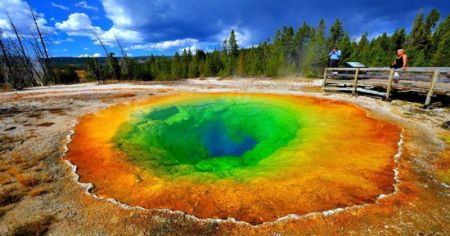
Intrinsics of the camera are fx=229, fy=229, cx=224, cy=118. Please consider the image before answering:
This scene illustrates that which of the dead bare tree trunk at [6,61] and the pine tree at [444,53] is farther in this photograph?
the pine tree at [444,53]

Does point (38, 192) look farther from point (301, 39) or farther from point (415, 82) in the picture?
point (301, 39)

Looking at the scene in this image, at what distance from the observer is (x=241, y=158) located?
23.9ft

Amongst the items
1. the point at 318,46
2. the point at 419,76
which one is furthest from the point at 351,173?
the point at 318,46

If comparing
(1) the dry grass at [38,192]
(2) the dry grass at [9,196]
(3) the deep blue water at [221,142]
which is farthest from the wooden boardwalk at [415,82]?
(2) the dry grass at [9,196]

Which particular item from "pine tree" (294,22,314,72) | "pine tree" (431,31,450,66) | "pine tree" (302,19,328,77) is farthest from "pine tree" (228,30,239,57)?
"pine tree" (431,31,450,66)

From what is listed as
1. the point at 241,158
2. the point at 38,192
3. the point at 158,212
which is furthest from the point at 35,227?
the point at 241,158

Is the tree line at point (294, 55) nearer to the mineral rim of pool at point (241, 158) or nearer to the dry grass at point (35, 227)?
the mineral rim of pool at point (241, 158)

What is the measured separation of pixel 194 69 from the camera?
5197 cm

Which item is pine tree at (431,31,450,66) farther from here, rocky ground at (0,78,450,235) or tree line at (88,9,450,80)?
rocky ground at (0,78,450,235)

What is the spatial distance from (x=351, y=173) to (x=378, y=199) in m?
0.90

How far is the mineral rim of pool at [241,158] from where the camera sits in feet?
12.6

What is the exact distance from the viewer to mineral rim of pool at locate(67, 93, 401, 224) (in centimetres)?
384

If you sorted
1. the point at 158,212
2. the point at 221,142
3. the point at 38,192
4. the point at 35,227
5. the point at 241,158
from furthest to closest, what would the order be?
the point at 221,142 < the point at 241,158 < the point at 38,192 < the point at 158,212 < the point at 35,227

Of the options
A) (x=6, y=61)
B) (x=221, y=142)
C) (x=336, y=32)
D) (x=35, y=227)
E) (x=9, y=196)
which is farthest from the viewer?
(x=336, y=32)
